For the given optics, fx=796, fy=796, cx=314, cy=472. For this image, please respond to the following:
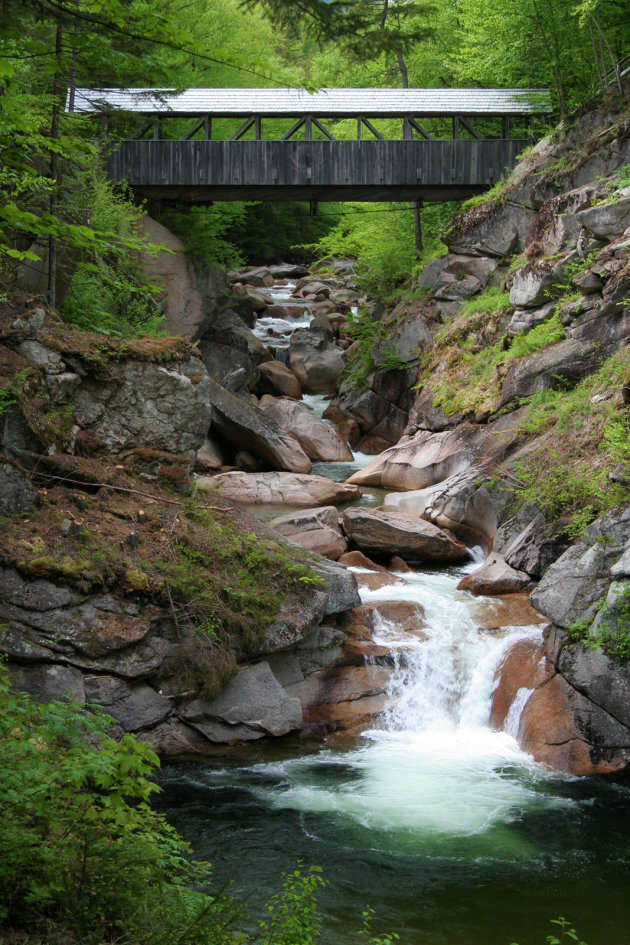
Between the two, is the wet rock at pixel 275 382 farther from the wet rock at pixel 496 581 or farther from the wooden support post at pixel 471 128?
the wet rock at pixel 496 581

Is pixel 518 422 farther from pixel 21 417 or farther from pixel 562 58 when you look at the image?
pixel 562 58

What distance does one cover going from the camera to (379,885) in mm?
6109

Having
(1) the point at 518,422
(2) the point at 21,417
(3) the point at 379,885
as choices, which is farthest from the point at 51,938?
(1) the point at 518,422

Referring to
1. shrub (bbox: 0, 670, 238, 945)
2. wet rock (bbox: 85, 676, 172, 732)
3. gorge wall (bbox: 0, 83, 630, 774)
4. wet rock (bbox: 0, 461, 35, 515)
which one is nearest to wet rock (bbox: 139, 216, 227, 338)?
gorge wall (bbox: 0, 83, 630, 774)

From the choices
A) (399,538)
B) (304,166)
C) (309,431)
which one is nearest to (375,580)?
(399,538)

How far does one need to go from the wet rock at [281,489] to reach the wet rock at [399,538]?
2817 millimetres

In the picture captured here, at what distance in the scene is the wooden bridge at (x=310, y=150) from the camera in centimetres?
2017

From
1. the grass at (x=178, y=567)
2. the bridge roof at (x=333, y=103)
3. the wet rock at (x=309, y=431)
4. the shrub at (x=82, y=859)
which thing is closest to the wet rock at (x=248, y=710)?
the grass at (x=178, y=567)

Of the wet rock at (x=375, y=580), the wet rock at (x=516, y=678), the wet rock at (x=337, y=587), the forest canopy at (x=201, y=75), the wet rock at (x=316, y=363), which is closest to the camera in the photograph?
the forest canopy at (x=201, y=75)

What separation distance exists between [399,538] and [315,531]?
1.30m

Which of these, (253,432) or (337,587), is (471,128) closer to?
(253,432)

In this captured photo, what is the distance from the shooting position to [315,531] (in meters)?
12.2

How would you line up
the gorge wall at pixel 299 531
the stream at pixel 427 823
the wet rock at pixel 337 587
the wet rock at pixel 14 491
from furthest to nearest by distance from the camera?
the wet rock at pixel 337 587
the wet rock at pixel 14 491
the gorge wall at pixel 299 531
the stream at pixel 427 823

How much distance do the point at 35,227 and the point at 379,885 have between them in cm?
530
